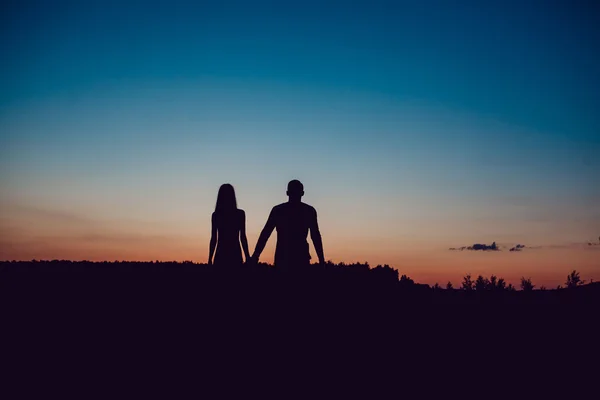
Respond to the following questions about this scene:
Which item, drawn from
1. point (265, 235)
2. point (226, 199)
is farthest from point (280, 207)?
point (226, 199)

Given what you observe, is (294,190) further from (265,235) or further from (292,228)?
(265,235)

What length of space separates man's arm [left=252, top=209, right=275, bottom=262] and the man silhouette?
22 mm

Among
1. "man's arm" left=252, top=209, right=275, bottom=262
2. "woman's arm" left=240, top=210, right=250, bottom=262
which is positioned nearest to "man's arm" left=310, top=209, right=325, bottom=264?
"man's arm" left=252, top=209, right=275, bottom=262

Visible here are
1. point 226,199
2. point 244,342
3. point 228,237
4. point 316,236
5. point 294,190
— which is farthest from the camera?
point 228,237

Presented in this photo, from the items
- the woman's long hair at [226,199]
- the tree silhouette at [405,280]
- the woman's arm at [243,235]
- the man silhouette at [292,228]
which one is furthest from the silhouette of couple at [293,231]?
the tree silhouette at [405,280]

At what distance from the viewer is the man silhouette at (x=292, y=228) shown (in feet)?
31.2

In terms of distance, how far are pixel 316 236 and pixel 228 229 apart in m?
2.31

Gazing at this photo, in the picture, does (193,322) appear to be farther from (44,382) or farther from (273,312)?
(44,382)

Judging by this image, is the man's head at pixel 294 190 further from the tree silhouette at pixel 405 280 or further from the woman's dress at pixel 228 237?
the tree silhouette at pixel 405 280

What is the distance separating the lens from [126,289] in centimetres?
780

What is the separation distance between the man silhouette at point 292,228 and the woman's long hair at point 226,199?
63.6 inches

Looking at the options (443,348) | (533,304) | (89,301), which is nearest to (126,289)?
(89,301)

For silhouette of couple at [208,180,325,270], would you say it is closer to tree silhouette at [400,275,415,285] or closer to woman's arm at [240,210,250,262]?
woman's arm at [240,210,250,262]

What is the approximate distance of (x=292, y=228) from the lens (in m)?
9.52
